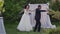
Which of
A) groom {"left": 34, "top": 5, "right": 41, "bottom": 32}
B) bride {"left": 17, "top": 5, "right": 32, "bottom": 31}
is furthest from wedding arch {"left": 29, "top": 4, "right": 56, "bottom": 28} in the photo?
bride {"left": 17, "top": 5, "right": 32, "bottom": 31}

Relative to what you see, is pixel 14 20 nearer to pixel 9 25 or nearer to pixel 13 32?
pixel 9 25

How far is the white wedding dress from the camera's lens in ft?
30.6

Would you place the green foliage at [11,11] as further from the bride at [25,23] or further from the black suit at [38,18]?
the black suit at [38,18]

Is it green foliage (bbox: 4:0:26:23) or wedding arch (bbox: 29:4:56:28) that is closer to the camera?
wedding arch (bbox: 29:4:56:28)

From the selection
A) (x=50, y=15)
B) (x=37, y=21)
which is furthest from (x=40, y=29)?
(x=50, y=15)

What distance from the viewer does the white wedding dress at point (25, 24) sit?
9336 mm

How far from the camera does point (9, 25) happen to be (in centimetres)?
1005

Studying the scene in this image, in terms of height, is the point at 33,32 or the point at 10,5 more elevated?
the point at 10,5

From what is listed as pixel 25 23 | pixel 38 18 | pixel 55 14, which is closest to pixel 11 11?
pixel 25 23

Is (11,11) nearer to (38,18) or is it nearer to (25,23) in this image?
(25,23)

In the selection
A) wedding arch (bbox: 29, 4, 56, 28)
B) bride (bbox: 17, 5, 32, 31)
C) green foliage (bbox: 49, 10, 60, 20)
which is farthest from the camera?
green foliage (bbox: 49, 10, 60, 20)

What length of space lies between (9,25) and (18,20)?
397 millimetres

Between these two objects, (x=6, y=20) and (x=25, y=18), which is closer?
(x=25, y=18)

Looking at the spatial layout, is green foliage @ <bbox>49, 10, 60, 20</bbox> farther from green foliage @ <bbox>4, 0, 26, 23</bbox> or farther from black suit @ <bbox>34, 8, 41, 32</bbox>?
green foliage @ <bbox>4, 0, 26, 23</bbox>
